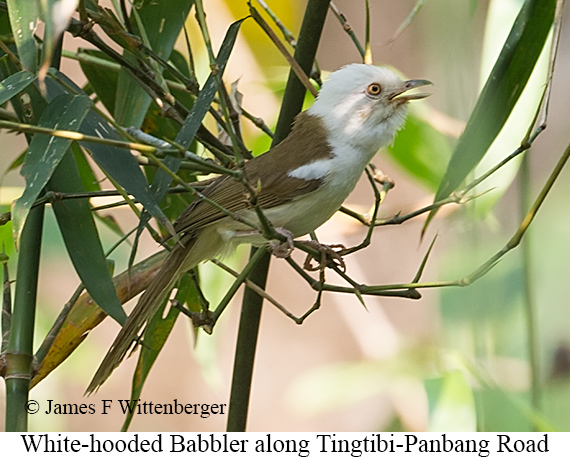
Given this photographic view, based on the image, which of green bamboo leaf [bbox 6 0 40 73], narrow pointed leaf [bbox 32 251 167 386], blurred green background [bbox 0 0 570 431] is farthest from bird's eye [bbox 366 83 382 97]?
green bamboo leaf [bbox 6 0 40 73]

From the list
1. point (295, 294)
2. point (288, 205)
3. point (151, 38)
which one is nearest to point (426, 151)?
point (288, 205)

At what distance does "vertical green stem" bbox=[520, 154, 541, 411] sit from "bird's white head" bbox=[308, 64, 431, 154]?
76 cm

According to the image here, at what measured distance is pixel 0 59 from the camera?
1.33 metres

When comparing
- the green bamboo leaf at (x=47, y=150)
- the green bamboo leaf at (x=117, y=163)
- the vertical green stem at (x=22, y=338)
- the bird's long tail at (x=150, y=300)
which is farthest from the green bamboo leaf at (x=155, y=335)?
the green bamboo leaf at (x=47, y=150)

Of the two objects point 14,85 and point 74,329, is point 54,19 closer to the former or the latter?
point 14,85

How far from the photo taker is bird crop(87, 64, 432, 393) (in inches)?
67.1

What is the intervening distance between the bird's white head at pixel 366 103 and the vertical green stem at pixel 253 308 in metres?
0.18

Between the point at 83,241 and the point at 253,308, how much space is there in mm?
452

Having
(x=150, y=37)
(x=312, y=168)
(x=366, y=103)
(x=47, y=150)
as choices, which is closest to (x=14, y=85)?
(x=47, y=150)

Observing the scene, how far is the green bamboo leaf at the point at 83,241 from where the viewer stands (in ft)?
4.29

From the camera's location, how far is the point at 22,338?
49.2 inches

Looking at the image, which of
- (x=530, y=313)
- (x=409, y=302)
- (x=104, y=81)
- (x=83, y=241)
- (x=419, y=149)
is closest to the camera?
(x=530, y=313)

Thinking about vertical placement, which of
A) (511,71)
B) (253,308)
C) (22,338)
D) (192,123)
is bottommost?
(22,338)
